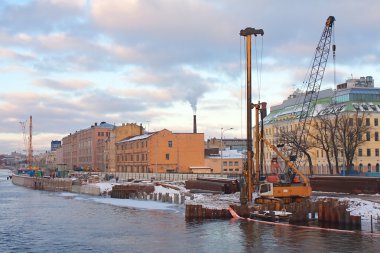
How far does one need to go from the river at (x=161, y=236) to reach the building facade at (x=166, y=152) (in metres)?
83.1

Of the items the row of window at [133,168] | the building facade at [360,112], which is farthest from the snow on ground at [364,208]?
the row of window at [133,168]

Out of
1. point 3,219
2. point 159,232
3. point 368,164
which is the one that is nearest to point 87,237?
point 159,232

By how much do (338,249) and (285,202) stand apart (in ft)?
60.3

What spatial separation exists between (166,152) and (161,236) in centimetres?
10063

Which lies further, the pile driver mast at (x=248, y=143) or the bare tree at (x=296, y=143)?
the bare tree at (x=296, y=143)

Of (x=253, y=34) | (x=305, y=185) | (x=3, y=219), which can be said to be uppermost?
(x=253, y=34)

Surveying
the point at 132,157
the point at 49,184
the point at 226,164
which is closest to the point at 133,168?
the point at 132,157

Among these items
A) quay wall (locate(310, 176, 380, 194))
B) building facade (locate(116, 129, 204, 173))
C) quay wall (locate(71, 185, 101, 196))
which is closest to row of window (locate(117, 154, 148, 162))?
building facade (locate(116, 129, 204, 173))

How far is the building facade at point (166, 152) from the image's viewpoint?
449ft

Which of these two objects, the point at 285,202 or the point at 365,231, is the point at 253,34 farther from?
the point at 365,231

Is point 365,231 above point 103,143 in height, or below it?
below

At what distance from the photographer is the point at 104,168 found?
617 ft

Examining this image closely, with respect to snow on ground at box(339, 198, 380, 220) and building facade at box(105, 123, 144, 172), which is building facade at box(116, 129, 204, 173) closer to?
building facade at box(105, 123, 144, 172)

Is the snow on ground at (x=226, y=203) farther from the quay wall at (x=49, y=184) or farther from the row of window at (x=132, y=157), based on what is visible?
the row of window at (x=132, y=157)
